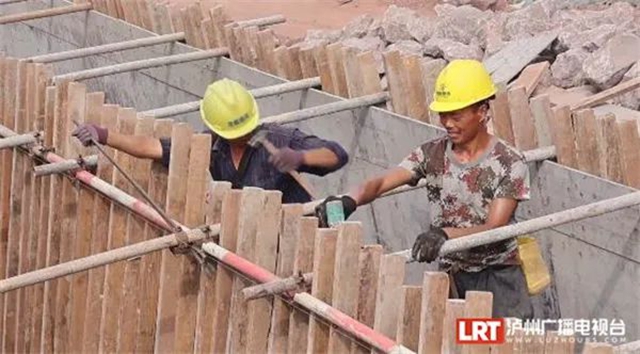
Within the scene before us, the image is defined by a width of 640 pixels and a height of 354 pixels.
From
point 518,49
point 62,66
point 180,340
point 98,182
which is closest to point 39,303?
point 98,182

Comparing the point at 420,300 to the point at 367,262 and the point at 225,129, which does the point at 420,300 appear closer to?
the point at 367,262

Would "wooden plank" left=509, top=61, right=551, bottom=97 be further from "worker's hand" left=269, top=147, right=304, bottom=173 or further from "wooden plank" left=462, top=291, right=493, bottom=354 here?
"wooden plank" left=462, top=291, right=493, bottom=354

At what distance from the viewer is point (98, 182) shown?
7828mm

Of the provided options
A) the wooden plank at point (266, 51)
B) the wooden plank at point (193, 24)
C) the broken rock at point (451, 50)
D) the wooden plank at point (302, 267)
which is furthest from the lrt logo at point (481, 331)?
the broken rock at point (451, 50)

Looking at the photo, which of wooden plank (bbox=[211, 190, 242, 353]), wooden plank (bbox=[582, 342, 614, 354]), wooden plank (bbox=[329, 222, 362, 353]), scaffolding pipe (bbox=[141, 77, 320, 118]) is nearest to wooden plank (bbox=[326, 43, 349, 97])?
scaffolding pipe (bbox=[141, 77, 320, 118])

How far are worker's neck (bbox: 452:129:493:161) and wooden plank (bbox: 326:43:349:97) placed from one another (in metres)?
3.11

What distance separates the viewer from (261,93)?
9.42 metres

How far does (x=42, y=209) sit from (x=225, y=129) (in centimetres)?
164

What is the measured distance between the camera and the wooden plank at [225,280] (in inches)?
260

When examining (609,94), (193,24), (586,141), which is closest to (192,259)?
(586,141)

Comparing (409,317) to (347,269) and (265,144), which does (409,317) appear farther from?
(265,144)

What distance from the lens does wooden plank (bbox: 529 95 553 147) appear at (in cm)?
810

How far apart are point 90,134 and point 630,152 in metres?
2.59

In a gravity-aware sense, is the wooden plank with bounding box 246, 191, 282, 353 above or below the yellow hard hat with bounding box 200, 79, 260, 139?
below
